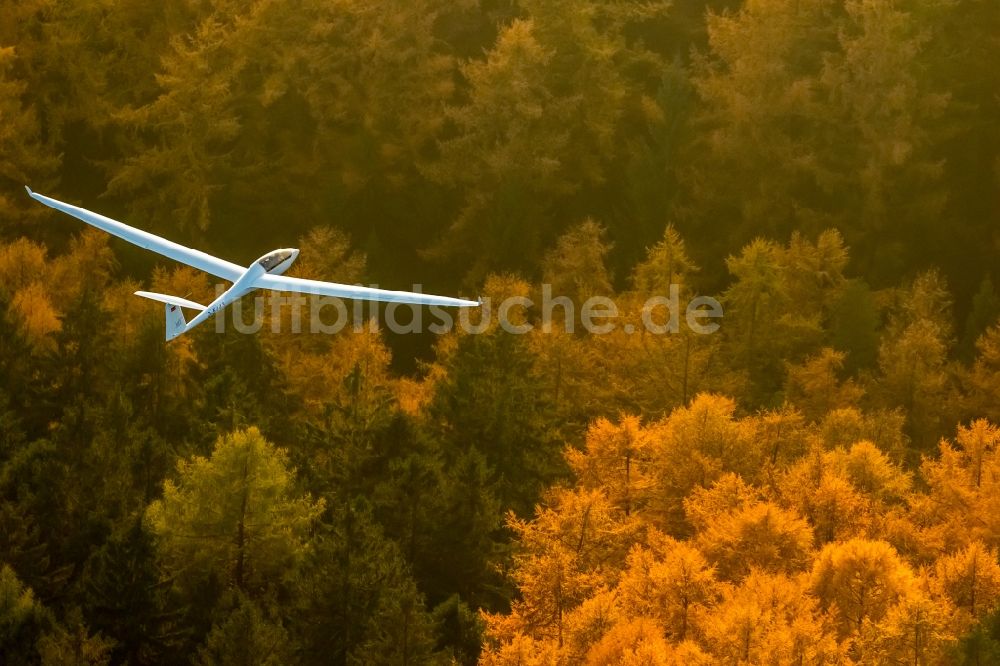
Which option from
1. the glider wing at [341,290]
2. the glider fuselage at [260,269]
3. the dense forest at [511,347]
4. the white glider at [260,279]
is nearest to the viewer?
the glider wing at [341,290]

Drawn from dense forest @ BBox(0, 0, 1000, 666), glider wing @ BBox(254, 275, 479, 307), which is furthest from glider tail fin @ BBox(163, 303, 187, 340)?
glider wing @ BBox(254, 275, 479, 307)

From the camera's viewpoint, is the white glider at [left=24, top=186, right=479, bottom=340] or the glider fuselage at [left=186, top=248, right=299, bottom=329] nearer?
the white glider at [left=24, top=186, right=479, bottom=340]

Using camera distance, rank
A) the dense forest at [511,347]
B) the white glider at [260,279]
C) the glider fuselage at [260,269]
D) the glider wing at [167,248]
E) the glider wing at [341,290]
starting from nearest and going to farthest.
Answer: the glider wing at [341,290]
the white glider at [260,279]
the glider fuselage at [260,269]
the glider wing at [167,248]
the dense forest at [511,347]

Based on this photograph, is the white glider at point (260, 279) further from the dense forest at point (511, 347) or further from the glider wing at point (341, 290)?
the dense forest at point (511, 347)

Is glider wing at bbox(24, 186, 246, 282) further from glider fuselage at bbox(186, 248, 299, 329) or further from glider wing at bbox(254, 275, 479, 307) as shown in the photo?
glider wing at bbox(254, 275, 479, 307)

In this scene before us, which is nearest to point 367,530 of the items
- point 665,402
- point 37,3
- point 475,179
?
point 665,402

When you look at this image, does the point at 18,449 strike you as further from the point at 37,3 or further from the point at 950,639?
the point at 37,3

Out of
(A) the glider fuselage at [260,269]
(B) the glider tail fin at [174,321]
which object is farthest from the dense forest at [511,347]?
(A) the glider fuselage at [260,269]

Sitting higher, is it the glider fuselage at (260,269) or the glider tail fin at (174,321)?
the glider fuselage at (260,269)

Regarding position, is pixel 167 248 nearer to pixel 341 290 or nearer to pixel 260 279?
pixel 260 279
